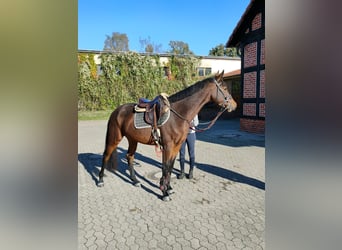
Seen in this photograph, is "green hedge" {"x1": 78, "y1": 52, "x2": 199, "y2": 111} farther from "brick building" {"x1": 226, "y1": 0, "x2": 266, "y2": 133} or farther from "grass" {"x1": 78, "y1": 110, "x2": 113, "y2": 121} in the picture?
"brick building" {"x1": 226, "y1": 0, "x2": 266, "y2": 133}

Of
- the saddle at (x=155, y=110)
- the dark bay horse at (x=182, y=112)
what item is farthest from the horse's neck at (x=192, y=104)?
the saddle at (x=155, y=110)

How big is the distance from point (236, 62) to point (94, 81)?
13902mm

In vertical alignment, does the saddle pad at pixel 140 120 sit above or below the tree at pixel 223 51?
below

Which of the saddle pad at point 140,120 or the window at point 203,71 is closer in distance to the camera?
the saddle pad at point 140,120

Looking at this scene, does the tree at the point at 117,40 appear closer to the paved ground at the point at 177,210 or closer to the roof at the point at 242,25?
the roof at the point at 242,25

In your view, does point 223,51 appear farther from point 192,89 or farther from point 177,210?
point 177,210

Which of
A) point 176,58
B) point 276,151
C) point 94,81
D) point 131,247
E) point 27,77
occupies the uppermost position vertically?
point 176,58

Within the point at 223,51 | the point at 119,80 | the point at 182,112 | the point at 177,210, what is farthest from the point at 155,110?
the point at 223,51

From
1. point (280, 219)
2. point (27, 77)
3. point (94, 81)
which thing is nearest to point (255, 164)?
point (280, 219)

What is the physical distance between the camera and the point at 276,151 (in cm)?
65

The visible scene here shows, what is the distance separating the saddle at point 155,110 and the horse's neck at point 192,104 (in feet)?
0.75

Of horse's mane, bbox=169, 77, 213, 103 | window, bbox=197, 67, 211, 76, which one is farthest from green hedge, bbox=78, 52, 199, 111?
horse's mane, bbox=169, 77, 213, 103

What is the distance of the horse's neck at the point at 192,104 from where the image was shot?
3998mm

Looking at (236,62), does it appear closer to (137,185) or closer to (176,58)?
(176,58)
